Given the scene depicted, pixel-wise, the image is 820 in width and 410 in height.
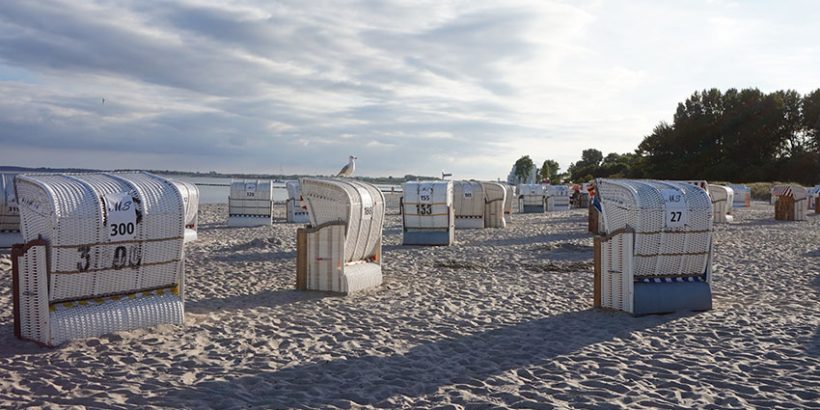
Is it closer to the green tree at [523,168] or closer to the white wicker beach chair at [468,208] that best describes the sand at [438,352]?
the white wicker beach chair at [468,208]

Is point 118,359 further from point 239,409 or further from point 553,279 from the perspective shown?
point 553,279

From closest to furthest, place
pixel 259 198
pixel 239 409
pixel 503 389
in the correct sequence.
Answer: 1. pixel 239 409
2. pixel 503 389
3. pixel 259 198

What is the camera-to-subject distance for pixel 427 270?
12.8 m

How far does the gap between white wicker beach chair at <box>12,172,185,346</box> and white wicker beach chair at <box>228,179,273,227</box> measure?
16.9 metres

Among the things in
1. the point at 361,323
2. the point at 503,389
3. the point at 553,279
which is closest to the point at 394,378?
the point at 503,389

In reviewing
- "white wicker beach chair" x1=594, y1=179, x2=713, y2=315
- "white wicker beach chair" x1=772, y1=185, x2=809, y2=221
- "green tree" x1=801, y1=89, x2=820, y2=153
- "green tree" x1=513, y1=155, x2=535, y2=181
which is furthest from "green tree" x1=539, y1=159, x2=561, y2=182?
"white wicker beach chair" x1=594, y1=179, x2=713, y2=315

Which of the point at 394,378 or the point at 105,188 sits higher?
the point at 105,188

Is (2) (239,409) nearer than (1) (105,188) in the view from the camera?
Yes

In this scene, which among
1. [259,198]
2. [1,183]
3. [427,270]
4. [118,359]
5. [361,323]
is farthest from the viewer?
[259,198]

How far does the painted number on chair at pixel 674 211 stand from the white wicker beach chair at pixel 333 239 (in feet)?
14.3

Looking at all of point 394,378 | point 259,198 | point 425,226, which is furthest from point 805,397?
point 259,198

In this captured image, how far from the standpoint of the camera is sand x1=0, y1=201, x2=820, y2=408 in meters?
5.32

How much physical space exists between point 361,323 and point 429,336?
99 cm

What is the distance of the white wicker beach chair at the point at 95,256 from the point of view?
6.59m
